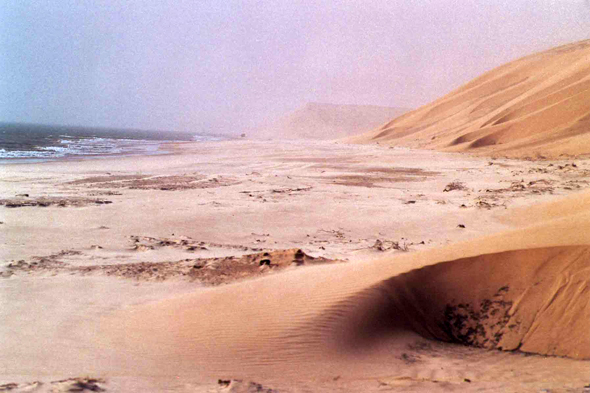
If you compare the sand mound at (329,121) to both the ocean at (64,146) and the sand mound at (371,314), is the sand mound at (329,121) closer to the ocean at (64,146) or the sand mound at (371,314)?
the ocean at (64,146)

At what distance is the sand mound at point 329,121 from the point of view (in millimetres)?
124250

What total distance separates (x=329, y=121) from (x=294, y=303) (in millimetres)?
137373

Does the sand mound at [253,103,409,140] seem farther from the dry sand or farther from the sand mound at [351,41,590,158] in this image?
the dry sand

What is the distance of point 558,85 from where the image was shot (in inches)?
1395

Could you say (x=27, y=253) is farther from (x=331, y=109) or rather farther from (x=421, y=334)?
(x=331, y=109)

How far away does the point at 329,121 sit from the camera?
141m

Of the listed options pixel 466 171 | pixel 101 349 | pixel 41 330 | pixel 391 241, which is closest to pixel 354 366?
pixel 101 349

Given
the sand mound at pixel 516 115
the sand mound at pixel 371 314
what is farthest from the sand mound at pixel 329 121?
the sand mound at pixel 371 314

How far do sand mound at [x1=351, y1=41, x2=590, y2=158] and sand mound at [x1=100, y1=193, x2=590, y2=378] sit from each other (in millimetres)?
19433

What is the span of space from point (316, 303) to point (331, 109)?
156 meters

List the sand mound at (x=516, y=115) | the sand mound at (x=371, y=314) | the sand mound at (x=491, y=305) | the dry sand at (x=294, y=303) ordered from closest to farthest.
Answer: the dry sand at (x=294, y=303) → the sand mound at (x=371, y=314) → the sand mound at (x=491, y=305) → the sand mound at (x=516, y=115)

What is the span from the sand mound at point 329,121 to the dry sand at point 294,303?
348 ft

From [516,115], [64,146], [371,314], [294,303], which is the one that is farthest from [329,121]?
[371,314]

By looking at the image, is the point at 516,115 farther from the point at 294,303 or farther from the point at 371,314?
the point at 294,303
